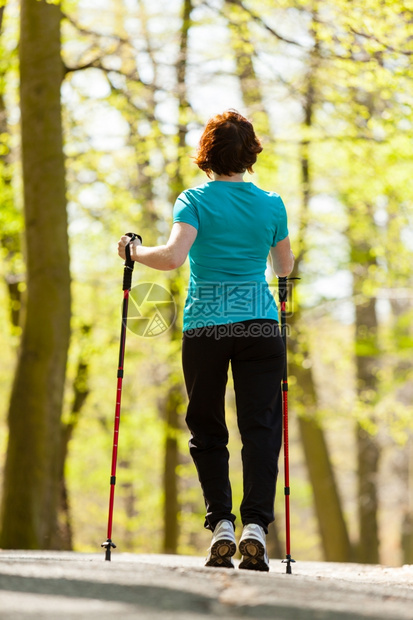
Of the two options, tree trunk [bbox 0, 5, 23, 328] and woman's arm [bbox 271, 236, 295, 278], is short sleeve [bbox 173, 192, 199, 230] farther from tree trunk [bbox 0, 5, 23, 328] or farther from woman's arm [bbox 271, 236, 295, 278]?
tree trunk [bbox 0, 5, 23, 328]

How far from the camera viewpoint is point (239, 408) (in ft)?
13.6

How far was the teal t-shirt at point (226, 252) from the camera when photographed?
3979 millimetres

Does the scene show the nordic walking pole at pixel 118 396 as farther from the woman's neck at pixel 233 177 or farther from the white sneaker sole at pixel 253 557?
the white sneaker sole at pixel 253 557

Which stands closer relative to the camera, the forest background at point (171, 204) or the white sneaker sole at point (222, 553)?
the white sneaker sole at point (222, 553)

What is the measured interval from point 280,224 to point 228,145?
19.9 inches

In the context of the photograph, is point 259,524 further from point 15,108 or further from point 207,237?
point 15,108

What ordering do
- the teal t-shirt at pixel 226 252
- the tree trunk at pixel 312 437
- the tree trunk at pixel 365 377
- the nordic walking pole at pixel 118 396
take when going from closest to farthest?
the teal t-shirt at pixel 226 252 < the nordic walking pole at pixel 118 396 < the tree trunk at pixel 312 437 < the tree trunk at pixel 365 377

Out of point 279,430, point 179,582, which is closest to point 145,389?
point 279,430

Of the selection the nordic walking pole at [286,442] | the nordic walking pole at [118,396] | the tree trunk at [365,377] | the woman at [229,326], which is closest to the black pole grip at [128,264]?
the nordic walking pole at [118,396]

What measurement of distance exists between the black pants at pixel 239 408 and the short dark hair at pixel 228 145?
2.67 ft

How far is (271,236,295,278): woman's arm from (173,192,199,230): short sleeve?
568mm

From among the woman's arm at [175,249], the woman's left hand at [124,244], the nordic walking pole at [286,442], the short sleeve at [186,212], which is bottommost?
the nordic walking pole at [286,442]

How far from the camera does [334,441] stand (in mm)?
27969

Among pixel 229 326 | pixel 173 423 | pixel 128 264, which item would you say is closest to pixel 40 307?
pixel 128 264
